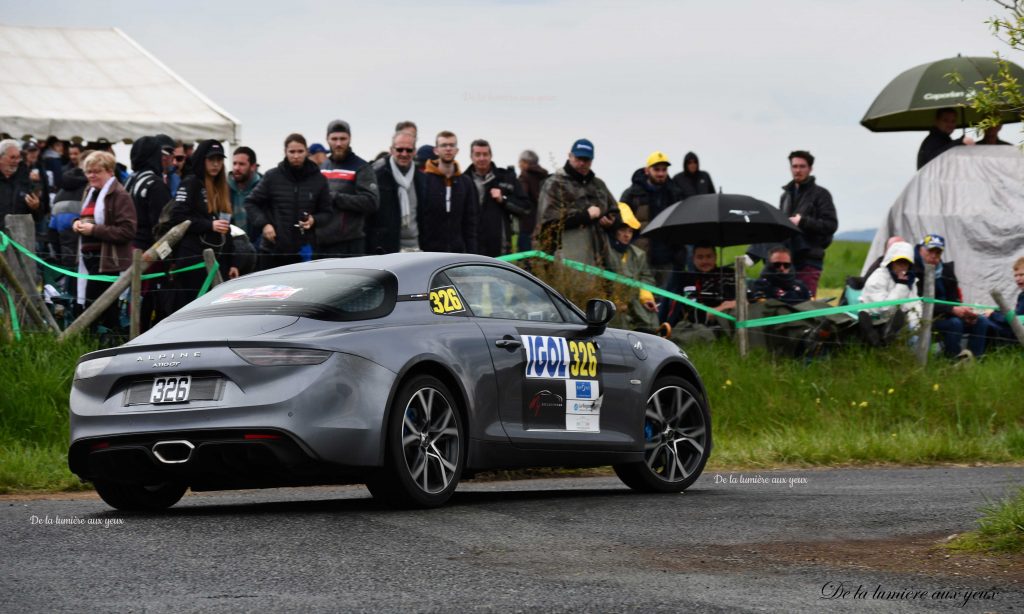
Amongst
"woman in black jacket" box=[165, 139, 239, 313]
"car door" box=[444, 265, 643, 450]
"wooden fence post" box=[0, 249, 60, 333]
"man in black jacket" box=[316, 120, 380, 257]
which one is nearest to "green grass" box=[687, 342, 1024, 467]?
"man in black jacket" box=[316, 120, 380, 257]

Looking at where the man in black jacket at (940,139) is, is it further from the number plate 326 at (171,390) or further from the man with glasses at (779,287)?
the number plate 326 at (171,390)

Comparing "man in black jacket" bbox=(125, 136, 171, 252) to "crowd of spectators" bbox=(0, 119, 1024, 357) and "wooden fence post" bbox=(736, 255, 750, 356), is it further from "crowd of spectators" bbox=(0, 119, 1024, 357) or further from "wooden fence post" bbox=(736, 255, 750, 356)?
"wooden fence post" bbox=(736, 255, 750, 356)

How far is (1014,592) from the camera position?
21.0 ft

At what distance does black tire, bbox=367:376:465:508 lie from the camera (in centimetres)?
875

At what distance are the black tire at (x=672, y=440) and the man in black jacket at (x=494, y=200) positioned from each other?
21.5 feet

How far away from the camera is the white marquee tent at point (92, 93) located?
2194 centimetres

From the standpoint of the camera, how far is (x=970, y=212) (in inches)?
803

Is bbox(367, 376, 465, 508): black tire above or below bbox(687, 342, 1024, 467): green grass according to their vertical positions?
above

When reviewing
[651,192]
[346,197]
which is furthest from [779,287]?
[346,197]

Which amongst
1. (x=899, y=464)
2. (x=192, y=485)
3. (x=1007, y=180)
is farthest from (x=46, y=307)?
(x=1007, y=180)

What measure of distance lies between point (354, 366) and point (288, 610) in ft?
9.34

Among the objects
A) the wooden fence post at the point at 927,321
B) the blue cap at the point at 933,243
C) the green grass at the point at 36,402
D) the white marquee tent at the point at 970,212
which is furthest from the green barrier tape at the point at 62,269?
the white marquee tent at the point at 970,212

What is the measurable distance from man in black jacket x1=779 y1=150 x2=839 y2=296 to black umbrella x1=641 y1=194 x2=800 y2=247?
1.30ft

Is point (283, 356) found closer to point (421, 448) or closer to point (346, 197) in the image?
point (421, 448)
